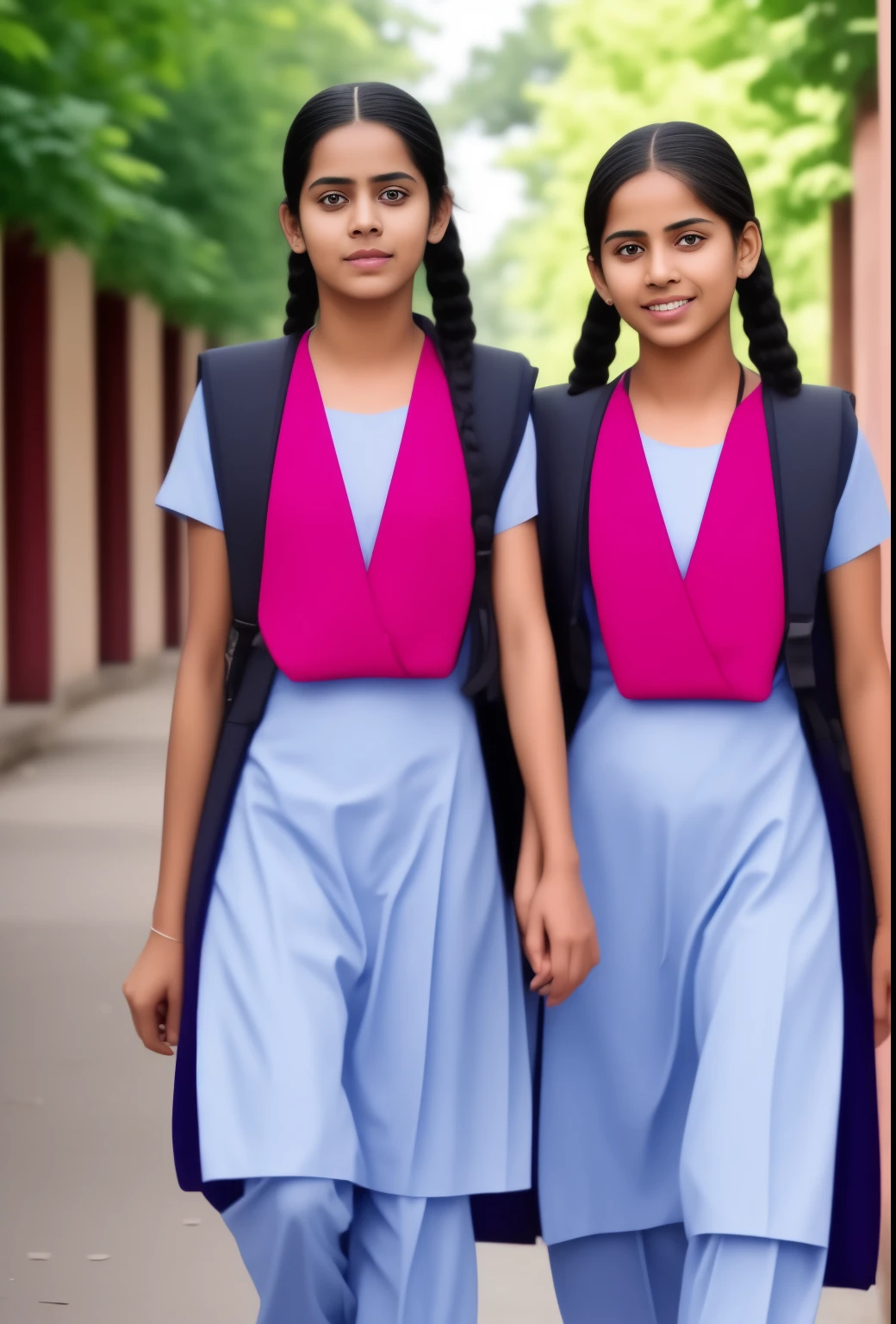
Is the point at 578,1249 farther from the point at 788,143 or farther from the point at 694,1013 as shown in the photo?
the point at 788,143

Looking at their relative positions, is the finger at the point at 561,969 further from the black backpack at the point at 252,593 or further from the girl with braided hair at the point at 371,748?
the black backpack at the point at 252,593

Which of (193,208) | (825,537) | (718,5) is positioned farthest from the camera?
(193,208)

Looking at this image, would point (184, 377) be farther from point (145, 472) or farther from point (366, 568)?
point (366, 568)

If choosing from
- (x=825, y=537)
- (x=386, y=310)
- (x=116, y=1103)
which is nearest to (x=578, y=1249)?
(x=825, y=537)

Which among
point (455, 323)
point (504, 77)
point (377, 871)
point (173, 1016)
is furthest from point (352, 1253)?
point (504, 77)

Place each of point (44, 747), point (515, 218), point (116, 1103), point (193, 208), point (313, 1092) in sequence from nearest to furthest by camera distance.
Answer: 1. point (313, 1092)
2. point (116, 1103)
3. point (44, 747)
4. point (193, 208)
5. point (515, 218)

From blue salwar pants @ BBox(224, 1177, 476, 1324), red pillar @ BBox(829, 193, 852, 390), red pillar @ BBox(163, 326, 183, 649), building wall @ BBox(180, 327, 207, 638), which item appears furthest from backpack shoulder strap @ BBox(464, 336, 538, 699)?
building wall @ BBox(180, 327, 207, 638)

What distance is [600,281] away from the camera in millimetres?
3496

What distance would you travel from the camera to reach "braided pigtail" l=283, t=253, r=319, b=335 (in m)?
3.54

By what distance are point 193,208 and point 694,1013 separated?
17.7 m

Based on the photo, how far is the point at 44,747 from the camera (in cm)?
1538

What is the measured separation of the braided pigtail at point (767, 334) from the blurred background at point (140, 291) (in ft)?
1.49

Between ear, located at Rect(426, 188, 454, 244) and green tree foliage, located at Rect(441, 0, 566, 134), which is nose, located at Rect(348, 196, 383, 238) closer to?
ear, located at Rect(426, 188, 454, 244)

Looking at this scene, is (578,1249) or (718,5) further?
(718,5)
